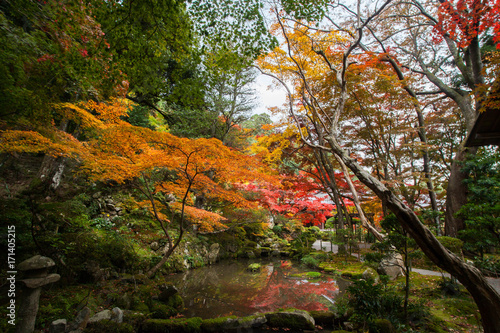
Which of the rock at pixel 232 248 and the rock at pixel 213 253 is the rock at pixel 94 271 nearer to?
the rock at pixel 213 253

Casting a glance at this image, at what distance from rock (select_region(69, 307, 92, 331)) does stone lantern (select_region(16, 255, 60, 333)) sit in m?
0.53

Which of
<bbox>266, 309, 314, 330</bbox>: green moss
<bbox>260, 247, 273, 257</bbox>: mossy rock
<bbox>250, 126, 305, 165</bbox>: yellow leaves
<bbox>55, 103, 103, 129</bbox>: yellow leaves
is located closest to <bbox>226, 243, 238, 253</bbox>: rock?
<bbox>260, 247, 273, 257</bbox>: mossy rock

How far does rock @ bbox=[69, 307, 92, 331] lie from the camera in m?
3.16

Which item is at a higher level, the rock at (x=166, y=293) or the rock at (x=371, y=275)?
the rock at (x=371, y=275)

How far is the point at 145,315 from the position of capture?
13.3ft

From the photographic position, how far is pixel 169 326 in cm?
387

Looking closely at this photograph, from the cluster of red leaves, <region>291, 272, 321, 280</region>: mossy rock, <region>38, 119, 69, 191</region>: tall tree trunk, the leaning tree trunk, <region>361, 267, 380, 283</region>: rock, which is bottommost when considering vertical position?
<region>291, 272, 321, 280</region>: mossy rock

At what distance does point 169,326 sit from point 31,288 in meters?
2.22

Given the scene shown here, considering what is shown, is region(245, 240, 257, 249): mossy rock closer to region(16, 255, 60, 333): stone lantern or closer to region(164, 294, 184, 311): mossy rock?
region(164, 294, 184, 311): mossy rock

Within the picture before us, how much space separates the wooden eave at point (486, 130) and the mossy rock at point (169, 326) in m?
6.81

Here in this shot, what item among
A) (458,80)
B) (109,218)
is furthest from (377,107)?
(109,218)

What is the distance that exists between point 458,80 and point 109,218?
Answer: 53.6 feet

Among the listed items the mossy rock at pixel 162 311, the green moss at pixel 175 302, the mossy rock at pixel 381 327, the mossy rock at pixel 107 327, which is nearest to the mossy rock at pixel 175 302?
the green moss at pixel 175 302

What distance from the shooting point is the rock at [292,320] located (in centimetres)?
401
